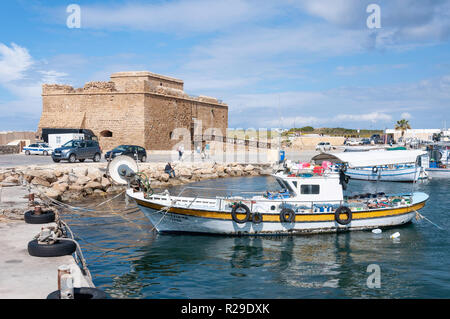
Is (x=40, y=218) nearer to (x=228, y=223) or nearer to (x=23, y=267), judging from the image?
(x=23, y=267)

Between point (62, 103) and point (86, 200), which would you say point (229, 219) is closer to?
point (86, 200)

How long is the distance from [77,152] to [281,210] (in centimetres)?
2012

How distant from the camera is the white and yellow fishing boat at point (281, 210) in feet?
51.0

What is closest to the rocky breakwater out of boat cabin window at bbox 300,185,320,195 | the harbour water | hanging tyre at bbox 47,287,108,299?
the harbour water

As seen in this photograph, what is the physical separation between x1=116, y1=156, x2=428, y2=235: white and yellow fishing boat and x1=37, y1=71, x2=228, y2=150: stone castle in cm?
2652

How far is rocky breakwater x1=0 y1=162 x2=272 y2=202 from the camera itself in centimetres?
2198

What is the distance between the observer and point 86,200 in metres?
22.4

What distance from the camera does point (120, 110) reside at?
42.7 meters

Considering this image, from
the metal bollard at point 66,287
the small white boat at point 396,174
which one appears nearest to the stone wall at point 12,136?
the small white boat at point 396,174

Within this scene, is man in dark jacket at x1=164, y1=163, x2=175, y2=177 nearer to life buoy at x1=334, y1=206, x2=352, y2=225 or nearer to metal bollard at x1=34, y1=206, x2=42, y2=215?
life buoy at x1=334, y1=206, x2=352, y2=225

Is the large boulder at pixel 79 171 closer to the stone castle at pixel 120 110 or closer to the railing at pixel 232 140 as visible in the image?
the stone castle at pixel 120 110

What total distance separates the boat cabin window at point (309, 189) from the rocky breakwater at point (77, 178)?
1051 centimetres
